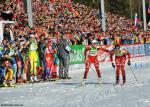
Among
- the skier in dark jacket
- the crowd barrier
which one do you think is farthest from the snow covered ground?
the crowd barrier

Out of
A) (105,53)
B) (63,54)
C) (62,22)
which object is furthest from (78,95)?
(62,22)

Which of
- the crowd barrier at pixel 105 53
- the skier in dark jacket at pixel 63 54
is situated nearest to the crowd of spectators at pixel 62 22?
the crowd barrier at pixel 105 53

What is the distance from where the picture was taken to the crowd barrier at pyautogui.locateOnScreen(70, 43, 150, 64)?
2628 cm

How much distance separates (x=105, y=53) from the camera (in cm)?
2852

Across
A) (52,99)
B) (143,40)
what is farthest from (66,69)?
(143,40)

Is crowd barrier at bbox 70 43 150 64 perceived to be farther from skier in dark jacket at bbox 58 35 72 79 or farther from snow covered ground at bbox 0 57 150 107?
snow covered ground at bbox 0 57 150 107

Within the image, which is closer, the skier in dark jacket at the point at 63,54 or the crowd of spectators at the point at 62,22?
the skier in dark jacket at the point at 63,54

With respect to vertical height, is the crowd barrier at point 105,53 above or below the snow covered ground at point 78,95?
above

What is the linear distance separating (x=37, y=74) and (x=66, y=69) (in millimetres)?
1534

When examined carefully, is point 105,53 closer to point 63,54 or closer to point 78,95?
point 63,54

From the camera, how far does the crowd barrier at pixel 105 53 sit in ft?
86.2

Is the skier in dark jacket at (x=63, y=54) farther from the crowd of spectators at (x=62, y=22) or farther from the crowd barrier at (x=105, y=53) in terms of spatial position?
the crowd barrier at (x=105, y=53)

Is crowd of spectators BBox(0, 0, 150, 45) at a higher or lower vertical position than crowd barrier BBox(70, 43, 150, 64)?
higher

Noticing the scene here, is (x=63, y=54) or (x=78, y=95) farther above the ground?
(x=63, y=54)
